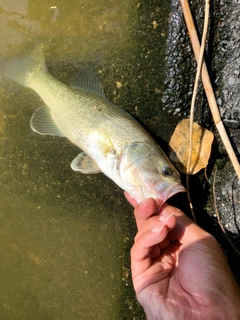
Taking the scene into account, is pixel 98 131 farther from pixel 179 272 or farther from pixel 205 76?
pixel 179 272

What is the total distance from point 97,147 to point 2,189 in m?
1.24

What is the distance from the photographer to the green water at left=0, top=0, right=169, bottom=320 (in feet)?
9.44

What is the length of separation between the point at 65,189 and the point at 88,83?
1.01 m

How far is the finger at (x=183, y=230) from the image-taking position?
213 centimetres

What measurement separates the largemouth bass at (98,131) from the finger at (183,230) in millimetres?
132

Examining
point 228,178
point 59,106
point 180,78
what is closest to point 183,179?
point 228,178

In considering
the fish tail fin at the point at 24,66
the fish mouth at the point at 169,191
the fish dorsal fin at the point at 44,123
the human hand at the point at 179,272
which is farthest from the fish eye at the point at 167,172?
the fish tail fin at the point at 24,66

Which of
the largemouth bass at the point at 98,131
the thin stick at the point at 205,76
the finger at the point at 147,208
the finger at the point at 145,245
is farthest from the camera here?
the thin stick at the point at 205,76

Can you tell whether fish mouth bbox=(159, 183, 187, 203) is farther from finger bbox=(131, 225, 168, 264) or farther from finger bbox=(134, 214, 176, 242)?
finger bbox=(131, 225, 168, 264)

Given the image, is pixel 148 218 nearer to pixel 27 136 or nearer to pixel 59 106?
pixel 59 106

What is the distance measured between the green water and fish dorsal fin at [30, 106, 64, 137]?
0.14m

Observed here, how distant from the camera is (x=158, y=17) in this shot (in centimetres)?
271

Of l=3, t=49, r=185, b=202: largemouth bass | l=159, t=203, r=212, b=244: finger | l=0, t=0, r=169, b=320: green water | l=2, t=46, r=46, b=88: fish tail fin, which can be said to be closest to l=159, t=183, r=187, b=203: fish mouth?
l=3, t=49, r=185, b=202: largemouth bass

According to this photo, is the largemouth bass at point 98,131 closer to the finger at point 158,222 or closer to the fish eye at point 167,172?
the fish eye at point 167,172
